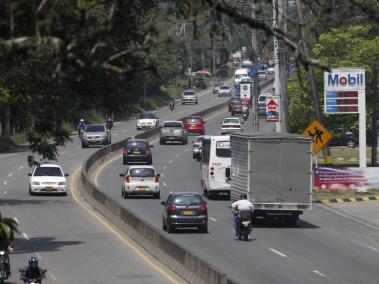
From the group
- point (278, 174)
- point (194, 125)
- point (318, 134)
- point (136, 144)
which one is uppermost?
point (194, 125)

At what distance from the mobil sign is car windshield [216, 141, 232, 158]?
22.7ft

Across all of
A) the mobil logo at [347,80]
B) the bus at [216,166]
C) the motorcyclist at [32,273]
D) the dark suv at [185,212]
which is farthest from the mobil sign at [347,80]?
the motorcyclist at [32,273]

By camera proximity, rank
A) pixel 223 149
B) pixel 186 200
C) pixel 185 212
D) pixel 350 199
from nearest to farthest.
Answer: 1. pixel 185 212
2. pixel 186 200
3. pixel 350 199
4. pixel 223 149

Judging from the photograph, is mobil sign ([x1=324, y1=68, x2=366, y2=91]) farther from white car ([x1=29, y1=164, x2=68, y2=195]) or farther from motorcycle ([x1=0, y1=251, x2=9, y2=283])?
motorcycle ([x1=0, y1=251, x2=9, y2=283])

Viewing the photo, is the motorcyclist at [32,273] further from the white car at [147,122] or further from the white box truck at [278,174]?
the white car at [147,122]

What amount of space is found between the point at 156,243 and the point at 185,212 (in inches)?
214

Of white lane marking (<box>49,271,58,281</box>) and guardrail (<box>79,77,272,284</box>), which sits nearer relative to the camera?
guardrail (<box>79,77,272,284</box>)

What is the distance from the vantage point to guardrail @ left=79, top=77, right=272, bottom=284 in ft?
77.8

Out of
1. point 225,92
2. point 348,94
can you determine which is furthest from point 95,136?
point 225,92

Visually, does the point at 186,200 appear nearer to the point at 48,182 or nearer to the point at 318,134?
the point at 318,134

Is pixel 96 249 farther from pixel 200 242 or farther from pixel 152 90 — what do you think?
pixel 152 90

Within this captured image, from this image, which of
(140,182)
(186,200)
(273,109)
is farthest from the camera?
(273,109)

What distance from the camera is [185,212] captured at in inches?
1464

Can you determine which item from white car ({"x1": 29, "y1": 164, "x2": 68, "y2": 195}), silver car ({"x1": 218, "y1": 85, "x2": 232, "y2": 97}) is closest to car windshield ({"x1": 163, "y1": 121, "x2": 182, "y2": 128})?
white car ({"x1": 29, "y1": 164, "x2": 68, "y2": 195})
